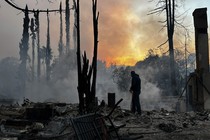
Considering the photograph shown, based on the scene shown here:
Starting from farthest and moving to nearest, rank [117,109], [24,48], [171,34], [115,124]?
[24,48] < [171,34] < [117,109] < [115,124]

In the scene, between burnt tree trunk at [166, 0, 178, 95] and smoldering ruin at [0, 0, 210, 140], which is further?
burnt tree trunk at [166, 0, 178, 95]

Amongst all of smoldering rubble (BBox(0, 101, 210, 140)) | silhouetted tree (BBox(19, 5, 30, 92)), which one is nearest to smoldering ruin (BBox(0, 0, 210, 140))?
smoldering rubble (BBox(0, 101, 210, 140))

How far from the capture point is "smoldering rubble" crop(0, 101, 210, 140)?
11430 mm

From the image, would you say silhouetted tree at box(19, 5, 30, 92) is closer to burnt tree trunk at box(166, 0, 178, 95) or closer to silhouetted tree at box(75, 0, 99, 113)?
burnt tree trunk at box(166, 0, 178, 95)

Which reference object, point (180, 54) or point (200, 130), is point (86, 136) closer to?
point (200, 130)

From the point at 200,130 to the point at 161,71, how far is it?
25.7 metres

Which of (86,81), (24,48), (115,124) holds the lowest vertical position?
(115,124)

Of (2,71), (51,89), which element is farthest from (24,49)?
(51,89)

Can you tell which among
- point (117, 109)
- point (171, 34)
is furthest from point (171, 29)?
point (117, 109)

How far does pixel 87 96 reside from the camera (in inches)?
427

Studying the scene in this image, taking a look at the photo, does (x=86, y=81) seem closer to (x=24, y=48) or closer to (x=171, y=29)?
(x=171, y=29)

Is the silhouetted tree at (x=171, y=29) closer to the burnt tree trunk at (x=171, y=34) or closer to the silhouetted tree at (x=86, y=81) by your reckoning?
the burnt tree trunk at (x=171, y=34)

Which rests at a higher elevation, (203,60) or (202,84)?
(203,60)

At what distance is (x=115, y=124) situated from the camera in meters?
13.3
